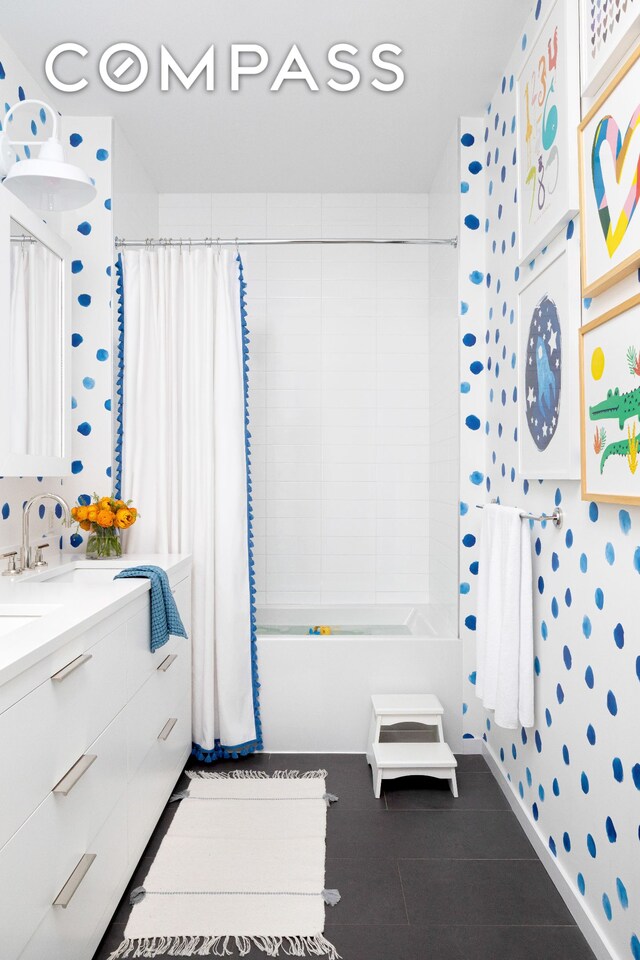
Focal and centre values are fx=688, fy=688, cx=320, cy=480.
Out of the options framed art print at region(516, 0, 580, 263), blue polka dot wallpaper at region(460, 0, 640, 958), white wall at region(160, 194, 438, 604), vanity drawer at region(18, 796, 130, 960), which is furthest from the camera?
white wall at region(160, 194, 438, 604)

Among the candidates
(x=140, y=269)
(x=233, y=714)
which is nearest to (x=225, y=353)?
(x=140, y=269)

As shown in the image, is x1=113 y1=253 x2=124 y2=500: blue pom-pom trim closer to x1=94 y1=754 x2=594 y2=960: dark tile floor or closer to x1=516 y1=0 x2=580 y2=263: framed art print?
x1=94 y1=754 x2=594 y2=960: dark tile floor

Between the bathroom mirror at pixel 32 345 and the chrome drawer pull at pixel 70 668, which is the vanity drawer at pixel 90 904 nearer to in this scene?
the chrome drawer pull at pixel 70 668

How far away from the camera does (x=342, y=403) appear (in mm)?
3854

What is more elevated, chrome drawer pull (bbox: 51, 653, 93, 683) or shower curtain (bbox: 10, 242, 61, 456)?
shower curtain (bbox: 10, 242, 61, 456)

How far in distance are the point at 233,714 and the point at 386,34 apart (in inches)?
104

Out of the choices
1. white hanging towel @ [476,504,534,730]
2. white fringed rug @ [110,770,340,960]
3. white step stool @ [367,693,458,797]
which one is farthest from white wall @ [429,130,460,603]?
white fringed rug @ [110,770,340,960]

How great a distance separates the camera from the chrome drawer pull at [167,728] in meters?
2.30

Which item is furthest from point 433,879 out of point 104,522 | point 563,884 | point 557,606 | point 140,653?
point 104,522

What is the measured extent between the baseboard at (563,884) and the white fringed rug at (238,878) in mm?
626

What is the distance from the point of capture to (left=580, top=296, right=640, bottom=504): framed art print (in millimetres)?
1451

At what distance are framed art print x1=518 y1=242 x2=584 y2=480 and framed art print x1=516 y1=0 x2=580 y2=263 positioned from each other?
113mm

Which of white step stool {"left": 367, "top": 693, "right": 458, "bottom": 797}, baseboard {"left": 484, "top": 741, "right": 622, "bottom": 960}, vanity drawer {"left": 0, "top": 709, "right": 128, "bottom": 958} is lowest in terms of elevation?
baseboard {"left": 484, "top": 741, "right": 622, "bottom": 960}

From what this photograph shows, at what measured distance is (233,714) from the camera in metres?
2.87
